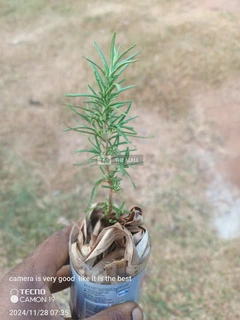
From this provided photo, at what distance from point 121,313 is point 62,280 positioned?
1.08 ft

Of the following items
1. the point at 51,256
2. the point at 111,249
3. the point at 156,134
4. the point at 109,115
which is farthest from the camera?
the point at 156,134

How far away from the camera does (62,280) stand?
1350 mm

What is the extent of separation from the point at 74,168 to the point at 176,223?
2.39 ft

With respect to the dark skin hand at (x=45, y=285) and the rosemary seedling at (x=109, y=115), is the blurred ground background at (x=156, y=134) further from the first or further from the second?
the rosemary seedling at (x=109, y=115)

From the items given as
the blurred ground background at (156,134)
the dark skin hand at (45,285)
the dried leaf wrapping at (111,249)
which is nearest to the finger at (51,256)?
the dark skin hand at (45,285)

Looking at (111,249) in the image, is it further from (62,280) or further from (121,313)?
(62,280)

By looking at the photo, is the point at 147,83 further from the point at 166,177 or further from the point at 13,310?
the point at 13,310

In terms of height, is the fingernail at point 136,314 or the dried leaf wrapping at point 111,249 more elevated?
the dried leaf wrapping at point 111,249

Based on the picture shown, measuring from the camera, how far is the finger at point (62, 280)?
4.42ft

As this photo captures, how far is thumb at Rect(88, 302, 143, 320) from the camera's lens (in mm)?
1071

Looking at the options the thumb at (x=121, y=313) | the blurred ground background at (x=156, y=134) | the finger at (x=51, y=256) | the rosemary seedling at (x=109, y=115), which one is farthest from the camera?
the blurred ground background at (x=156, y=134)

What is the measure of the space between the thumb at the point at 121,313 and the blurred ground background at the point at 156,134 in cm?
87

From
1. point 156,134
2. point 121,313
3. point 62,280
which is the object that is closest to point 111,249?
point 121,313

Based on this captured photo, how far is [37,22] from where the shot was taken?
148 inches
